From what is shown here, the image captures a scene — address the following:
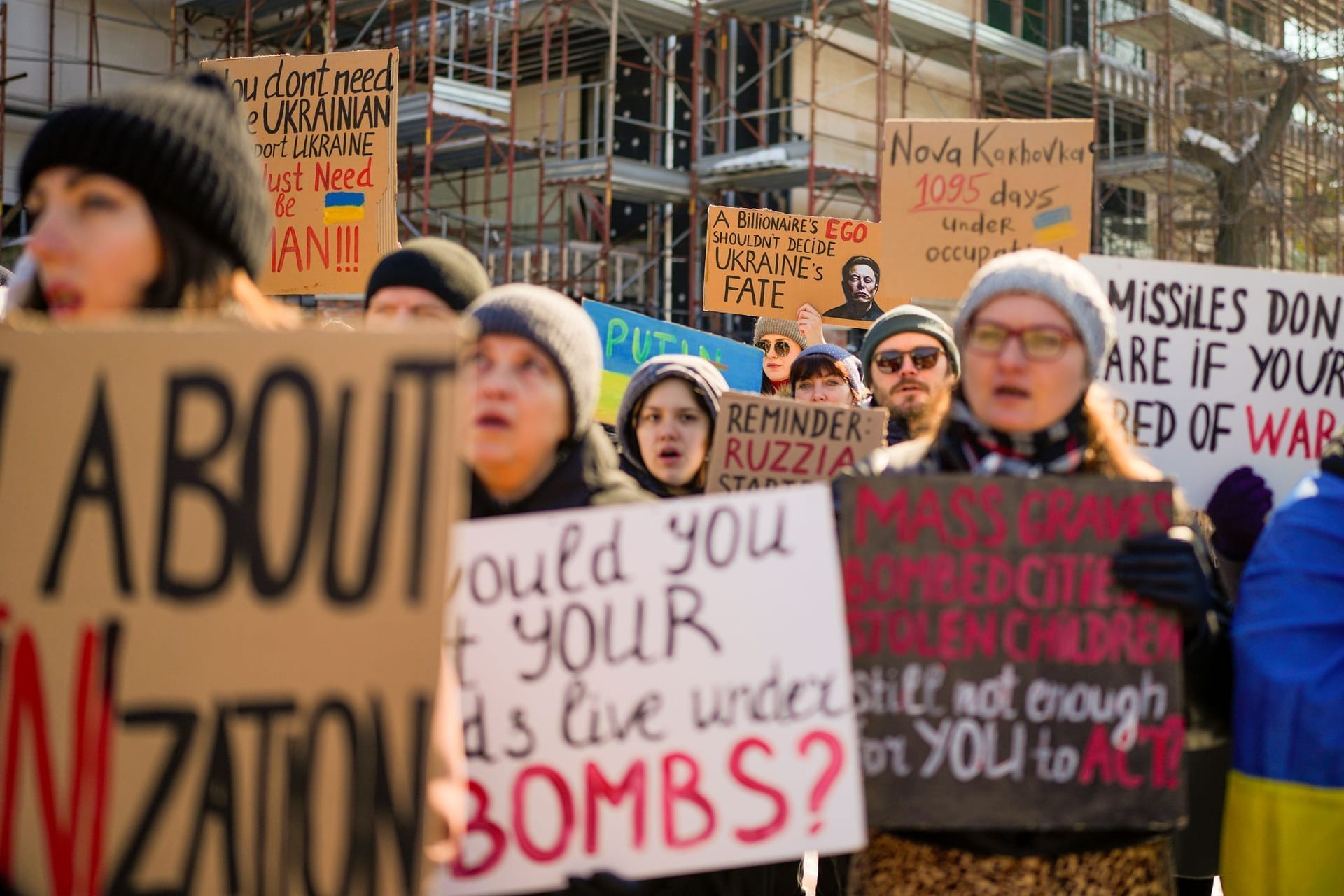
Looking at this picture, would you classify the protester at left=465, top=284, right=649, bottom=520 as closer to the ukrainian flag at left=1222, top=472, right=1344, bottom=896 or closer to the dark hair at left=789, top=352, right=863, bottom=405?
the ukrainian flag at left=1222, top=472, right=1344, bottom=896

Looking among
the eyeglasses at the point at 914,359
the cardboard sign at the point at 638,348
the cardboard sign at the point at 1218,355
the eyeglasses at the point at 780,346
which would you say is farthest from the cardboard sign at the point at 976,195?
the eyeglasses at the point at 780,346

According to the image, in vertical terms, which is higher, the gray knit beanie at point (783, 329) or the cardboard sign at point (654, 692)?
the gray knit beanie at point (783, 329)

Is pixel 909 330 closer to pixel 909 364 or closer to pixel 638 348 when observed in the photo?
pixel 909 364

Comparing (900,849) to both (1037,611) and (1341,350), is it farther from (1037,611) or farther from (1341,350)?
(1341,350)

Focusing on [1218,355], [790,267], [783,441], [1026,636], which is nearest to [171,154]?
[1026,636]

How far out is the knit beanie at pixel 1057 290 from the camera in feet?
8.67

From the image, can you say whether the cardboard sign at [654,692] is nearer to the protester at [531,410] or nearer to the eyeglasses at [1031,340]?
the protester at [531,410]

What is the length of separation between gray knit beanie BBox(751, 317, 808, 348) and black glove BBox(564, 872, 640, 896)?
5890mm

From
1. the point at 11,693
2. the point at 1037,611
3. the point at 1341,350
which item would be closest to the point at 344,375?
the point at 11,693

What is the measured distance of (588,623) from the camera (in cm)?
231

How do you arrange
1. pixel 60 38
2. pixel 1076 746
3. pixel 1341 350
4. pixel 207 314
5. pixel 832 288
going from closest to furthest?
pixel 207 314 < pixel 1076 746 < pixel 1341 350 < pixel 832 288 < pixel 60 38

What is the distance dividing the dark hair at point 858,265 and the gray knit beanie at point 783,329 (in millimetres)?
467

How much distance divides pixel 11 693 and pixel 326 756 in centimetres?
42

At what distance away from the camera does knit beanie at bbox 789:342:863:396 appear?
5.73 m
